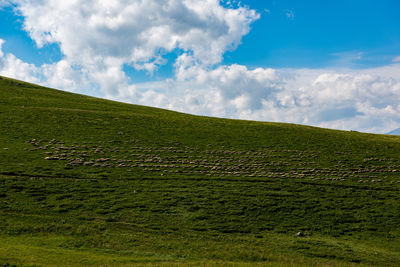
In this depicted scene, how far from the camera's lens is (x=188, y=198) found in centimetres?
3222

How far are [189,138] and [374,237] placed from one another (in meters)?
38.9

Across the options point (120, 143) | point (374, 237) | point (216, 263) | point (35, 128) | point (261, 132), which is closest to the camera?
point (216, 263)

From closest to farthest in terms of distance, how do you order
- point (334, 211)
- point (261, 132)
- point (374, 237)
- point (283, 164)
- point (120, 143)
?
point (374, 237), point (334, 211), point (283, 164), point (120, 143), point (261, 132)

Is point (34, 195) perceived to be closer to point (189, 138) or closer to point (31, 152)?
point (31, 152)

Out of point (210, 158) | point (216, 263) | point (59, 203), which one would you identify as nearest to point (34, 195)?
point (59, 203)

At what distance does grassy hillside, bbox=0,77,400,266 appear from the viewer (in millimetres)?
21672

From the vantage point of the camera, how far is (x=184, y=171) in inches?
1614

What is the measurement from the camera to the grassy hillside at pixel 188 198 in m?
21.7

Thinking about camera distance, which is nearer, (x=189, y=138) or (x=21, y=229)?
(x=21, y=229)

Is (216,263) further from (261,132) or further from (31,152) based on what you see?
(261,132)

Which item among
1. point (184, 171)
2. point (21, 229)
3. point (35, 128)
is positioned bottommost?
point (21, 229)

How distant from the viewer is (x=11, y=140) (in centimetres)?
4778

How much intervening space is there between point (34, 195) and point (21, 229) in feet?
25.7

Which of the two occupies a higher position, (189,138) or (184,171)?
(189,138)
